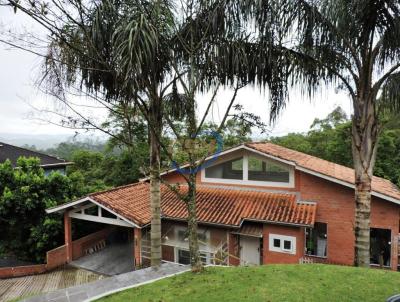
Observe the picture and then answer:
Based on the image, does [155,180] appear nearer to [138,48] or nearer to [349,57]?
[138,48]

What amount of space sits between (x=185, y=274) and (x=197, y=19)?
589 cm

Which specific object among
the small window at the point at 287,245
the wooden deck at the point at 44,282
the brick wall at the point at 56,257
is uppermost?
the small window at the point at 287,245

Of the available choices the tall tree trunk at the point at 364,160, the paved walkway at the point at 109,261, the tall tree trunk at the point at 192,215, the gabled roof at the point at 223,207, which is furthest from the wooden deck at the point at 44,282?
the tall tree trunk at the point at 364,160

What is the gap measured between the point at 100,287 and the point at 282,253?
24.3 feet

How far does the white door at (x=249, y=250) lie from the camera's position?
1225 centimetres

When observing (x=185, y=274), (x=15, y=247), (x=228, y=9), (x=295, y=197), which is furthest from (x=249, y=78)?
(x=15, y=247)

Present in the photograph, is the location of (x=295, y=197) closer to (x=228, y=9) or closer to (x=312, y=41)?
(x=312, y=41)

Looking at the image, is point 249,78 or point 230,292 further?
point 249,78

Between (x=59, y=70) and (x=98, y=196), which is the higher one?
(x=59, y=70)

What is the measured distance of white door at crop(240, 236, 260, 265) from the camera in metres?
12.2

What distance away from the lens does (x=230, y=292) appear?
18.4 feet

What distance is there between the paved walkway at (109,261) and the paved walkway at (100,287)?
16.6 ft

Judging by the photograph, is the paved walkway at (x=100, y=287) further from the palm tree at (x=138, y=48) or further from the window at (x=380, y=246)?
the window at (x=380, y=246)

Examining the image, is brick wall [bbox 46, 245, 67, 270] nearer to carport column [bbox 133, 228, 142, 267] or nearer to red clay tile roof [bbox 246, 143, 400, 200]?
carport column [bbox 133, 228, 142, 267]
